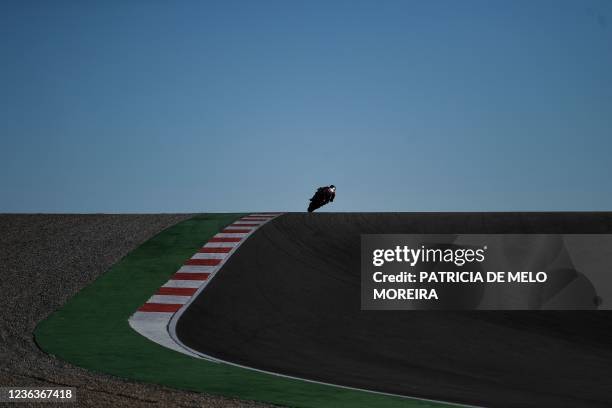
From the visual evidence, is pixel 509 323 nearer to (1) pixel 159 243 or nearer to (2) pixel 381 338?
(2) pixel 381 338

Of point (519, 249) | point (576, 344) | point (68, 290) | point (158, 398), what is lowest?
point (158, 398)

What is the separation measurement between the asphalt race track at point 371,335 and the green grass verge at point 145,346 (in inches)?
27.4

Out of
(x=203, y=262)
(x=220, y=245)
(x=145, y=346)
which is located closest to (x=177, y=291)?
(x=203, y=262)

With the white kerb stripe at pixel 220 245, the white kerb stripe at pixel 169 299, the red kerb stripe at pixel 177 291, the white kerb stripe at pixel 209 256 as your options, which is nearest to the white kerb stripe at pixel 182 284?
the red kerb stripe at pixel 177 291

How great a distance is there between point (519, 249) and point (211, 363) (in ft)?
29.5

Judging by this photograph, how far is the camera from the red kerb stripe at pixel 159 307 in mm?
14547

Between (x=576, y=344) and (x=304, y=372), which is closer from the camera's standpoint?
(x=304, y=372)

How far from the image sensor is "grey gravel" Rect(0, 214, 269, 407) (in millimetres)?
8969

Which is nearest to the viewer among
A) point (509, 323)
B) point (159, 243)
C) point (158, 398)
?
point (158, 398)

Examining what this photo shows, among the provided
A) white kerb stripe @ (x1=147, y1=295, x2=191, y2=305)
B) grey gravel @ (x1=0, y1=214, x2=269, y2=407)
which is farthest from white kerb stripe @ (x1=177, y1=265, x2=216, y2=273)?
grey gravel @ (x1=0, y1=214, x2=269, y2=407)

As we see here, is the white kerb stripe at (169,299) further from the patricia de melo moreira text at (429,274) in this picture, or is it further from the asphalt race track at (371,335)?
the patricia de melo moreira text at (429,274)

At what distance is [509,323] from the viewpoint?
15.0 m

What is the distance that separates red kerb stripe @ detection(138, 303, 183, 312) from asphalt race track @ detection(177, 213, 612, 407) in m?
0.30

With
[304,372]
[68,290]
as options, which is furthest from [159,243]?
[304,372]
